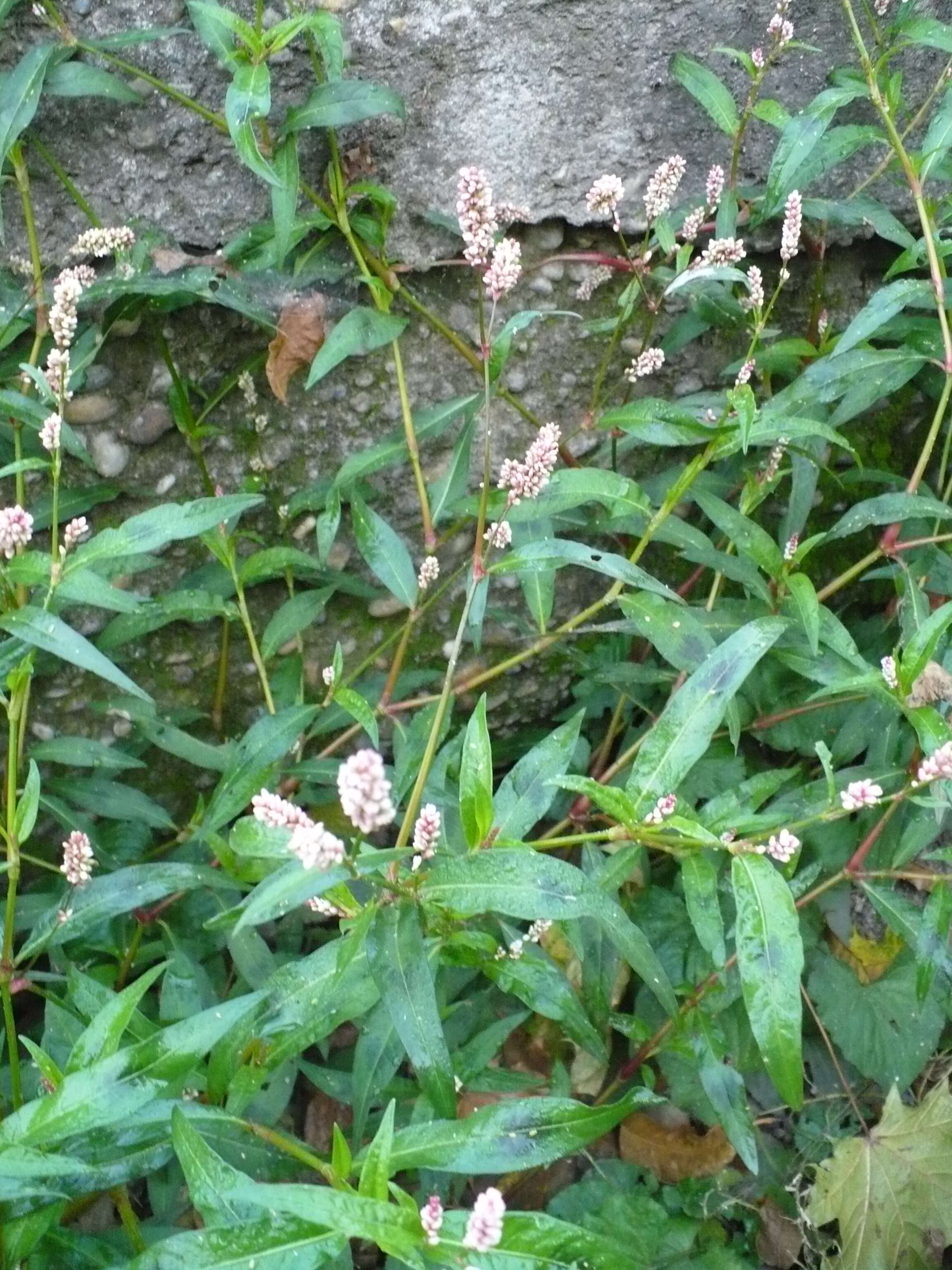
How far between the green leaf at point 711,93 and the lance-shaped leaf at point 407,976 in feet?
5.81

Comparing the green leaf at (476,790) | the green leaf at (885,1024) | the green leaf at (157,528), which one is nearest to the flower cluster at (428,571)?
the green leaf at (157,528)

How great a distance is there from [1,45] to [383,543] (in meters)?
1.24

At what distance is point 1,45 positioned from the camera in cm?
215

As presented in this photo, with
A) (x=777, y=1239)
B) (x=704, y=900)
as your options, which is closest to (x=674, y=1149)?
(x=777, y=1239)

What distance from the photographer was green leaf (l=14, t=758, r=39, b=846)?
5.64 ft

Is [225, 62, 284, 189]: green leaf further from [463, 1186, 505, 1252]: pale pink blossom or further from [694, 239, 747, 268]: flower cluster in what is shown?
[463, 1186, 505, 1252]: pale pink blossom

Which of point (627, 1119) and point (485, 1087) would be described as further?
point (627, 1119)

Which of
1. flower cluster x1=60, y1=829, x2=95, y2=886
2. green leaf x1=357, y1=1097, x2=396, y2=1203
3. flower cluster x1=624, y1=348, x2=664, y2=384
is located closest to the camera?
green leaf x1=357, y1=1097, x2=396, y2=1203

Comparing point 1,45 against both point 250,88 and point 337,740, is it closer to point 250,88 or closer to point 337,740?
point 250,88

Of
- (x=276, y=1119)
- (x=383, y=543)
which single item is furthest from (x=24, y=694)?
(x=276, y=1119)

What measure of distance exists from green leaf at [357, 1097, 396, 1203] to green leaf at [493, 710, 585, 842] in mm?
459

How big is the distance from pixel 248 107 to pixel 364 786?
1.40m

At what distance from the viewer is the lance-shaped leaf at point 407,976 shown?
1475 millimetres

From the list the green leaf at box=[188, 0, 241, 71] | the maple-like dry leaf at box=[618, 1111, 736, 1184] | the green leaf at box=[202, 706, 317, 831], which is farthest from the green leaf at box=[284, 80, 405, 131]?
the maple-like dry leaf at box=[618, 1111, 736, 1184]
